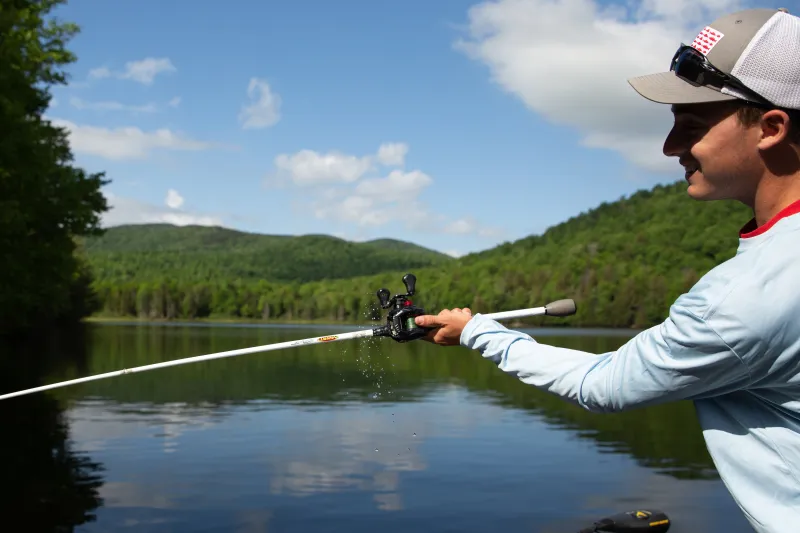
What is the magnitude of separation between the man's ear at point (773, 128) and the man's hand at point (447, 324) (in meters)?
1.04

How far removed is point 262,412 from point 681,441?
569 inches

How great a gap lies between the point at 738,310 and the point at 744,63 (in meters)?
0.69

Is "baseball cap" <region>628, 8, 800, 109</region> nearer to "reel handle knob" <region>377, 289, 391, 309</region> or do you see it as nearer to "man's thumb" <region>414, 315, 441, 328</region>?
"man's thumb" <region>414, 315, 441, 328</region>

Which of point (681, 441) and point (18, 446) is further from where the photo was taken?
point (681, 441)

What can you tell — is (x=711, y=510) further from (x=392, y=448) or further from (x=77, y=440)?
(x=77, y=440)

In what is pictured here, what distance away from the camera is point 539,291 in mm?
184750

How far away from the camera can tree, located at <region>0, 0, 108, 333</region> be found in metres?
34.9

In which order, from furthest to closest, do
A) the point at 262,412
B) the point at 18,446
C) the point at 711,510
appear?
the point at 262,412 → the point at 18,446 → the point at 711,510

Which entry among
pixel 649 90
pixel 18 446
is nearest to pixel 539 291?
pixel 18 446

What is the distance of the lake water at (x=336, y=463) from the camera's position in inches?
617

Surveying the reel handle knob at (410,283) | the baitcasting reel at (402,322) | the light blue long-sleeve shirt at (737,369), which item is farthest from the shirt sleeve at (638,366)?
the reel handle knob at (410,283)

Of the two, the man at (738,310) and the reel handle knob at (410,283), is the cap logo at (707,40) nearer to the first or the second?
the man at (738,310)

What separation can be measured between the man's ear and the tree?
112 ft

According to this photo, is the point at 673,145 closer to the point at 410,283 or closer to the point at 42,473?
the point at 410,283
